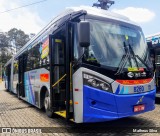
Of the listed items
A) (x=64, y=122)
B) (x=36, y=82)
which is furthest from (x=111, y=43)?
(x=36, y=82)

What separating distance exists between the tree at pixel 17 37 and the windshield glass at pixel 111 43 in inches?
3497

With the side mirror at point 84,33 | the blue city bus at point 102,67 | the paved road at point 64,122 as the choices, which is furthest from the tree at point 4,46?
the side mirror at point 84,33

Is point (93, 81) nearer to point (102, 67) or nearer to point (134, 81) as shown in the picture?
point (102, 67)

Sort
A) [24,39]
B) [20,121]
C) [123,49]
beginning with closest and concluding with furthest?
[123,49] < [20,121] < [24,39]

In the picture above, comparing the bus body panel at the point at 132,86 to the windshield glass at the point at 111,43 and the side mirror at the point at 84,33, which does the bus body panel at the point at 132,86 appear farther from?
the side mirror at the point at 84,33

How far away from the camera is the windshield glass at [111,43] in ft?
19.1

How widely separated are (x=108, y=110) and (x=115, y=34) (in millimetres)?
2021

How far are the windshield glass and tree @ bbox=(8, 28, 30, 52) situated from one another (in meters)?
88.8

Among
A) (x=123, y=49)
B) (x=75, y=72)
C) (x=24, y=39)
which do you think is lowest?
(x=75, y=72)

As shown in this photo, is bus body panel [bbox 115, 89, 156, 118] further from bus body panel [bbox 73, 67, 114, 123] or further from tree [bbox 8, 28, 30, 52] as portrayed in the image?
tree [bbox 8, 28, 30, 52]

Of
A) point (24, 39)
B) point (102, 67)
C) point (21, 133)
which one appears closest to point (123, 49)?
point (102, 67)

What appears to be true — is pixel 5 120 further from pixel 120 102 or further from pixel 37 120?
pixel 120 102

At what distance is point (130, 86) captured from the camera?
6004mm

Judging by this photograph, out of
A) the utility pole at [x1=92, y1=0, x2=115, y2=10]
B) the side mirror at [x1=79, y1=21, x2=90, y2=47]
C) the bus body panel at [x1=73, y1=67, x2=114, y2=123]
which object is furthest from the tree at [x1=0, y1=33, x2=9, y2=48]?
the side mirror at [x1=79, y1=21, x2=90, y2=47]
